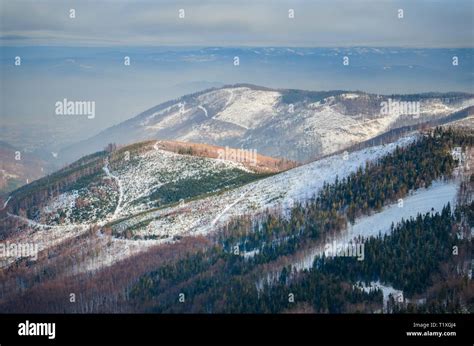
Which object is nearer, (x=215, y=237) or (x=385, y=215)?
(x=385, y=215)

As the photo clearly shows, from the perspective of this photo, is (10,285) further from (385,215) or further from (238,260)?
(385,215)

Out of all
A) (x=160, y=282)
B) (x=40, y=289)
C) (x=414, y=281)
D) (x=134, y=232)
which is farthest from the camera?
(x=134, y=232)

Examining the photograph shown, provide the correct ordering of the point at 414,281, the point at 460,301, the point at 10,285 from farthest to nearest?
1. the point at 10,285
2. the point at 414,281
3. the point at 460,301

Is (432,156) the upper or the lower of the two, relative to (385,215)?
upper

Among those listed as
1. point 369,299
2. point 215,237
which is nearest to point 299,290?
point 369,299

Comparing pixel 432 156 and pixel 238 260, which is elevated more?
pixel 432 156

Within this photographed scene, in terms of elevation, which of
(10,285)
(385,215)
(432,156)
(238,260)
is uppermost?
(432,156)

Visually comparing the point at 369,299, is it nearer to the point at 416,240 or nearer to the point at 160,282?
the point at 416,240
